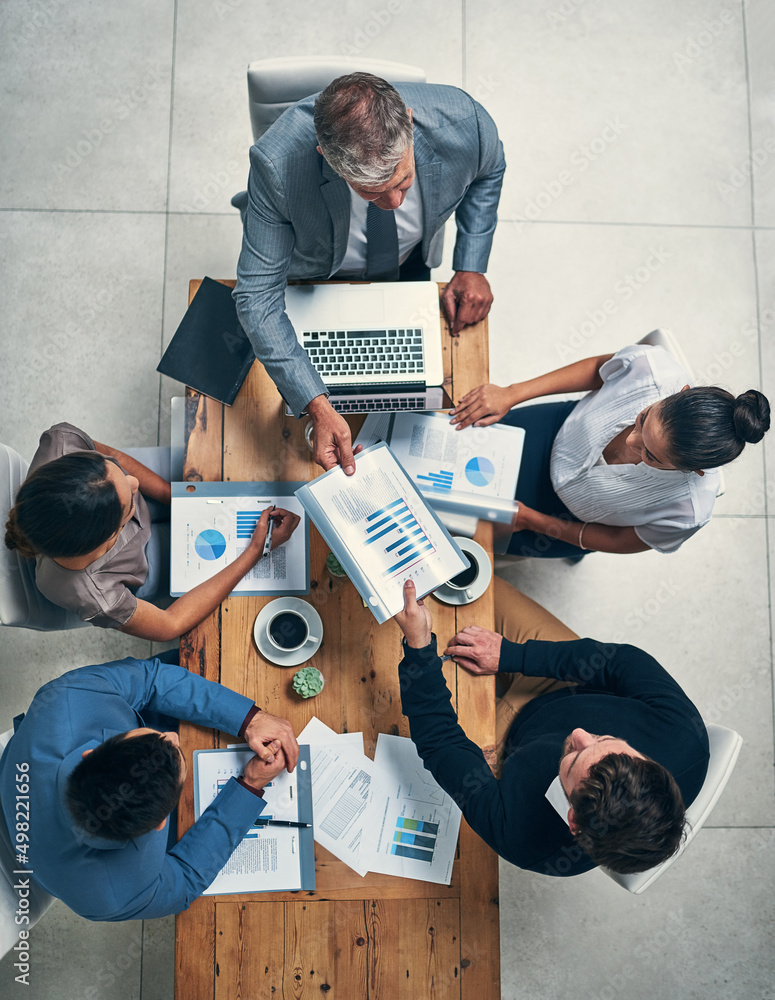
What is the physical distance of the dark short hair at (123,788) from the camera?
132cm

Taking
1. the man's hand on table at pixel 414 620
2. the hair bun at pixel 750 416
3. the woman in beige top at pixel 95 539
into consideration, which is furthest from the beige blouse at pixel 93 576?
the hair bun at pixel 750 416

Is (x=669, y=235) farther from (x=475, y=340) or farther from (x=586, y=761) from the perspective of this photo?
(x=586, y=761)

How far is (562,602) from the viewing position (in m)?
2.58

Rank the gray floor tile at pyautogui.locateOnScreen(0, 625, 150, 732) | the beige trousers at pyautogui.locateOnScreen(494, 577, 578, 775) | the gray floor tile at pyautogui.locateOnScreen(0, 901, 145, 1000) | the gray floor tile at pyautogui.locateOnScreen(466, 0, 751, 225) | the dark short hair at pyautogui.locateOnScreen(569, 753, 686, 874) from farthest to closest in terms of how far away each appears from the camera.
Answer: the gray floor tile at pyautogui.locateOnScreen(466, 0, 751, 225), the gray floor tile at pyautogui.locateOnScreen(0, 625, 150, 732), the gray floor tile at pyautogui.locateOnScreen(0, 901, 145, 1000), the beige trousers at pyautogui.locateOnScreen(494, 577, 578, 775), the dark short hair at pyautogui.locateOnScreen(569, 753, 686, 874)

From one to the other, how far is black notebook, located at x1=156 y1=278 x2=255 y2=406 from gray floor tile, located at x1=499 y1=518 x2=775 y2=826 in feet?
4.46

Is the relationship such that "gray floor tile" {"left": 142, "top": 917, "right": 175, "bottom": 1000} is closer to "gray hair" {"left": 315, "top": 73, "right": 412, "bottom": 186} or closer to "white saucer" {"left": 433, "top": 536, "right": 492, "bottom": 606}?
"white saucer" {"left": 433, "top": 536, "right": 492, "bottom": 606}

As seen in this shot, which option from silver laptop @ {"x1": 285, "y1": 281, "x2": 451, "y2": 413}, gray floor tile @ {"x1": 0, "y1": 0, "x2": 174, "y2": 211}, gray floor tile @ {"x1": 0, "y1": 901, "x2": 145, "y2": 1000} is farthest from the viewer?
gray floor tile @ {"x1": 0, "y1": 0, "x2": 174, "y2": 211}

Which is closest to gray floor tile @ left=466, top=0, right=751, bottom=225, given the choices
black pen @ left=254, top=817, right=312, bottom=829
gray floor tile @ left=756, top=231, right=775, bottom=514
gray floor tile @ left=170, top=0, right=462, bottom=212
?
gray floor tile @ left=756, top=231, right=775, bottom=514

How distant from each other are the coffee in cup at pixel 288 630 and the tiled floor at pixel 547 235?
100cm

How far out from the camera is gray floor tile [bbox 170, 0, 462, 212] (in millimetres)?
2668

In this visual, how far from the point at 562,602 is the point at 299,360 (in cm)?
149

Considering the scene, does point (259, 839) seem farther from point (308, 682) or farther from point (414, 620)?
point (414, 620)

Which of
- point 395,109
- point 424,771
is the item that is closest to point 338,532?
point 424,771

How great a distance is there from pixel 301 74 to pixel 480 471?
114 cm
